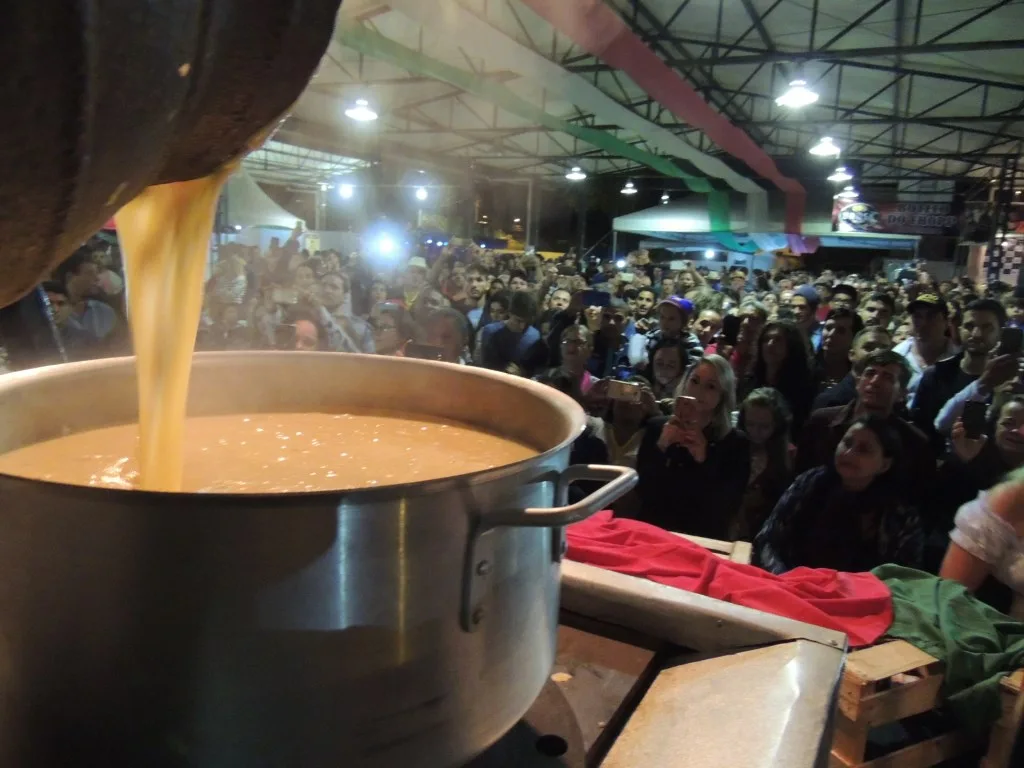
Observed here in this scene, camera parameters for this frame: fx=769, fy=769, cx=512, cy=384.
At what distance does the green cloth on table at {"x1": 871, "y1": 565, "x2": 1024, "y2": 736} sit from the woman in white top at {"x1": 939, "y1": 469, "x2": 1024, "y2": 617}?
390 mm

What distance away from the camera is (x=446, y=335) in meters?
4.14

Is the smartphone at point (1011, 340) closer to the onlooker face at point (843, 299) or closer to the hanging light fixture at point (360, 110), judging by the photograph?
the onlooker face at point (843, 299)

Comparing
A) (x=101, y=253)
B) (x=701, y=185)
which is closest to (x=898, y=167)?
(x=701, y=185)

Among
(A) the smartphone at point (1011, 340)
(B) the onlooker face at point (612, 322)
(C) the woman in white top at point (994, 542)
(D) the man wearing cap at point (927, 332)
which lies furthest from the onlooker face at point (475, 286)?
(C) the woman in white top at point (994, 542)

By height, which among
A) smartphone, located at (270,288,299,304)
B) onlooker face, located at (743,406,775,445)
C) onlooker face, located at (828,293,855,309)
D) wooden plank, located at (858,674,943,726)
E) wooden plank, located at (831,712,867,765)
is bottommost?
wooden plank, located at (831,712,867,765)

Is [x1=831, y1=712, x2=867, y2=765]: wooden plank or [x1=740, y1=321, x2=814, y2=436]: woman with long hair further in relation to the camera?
[x1=740, y1=321, x2=814, y2=436]: woman with long hair

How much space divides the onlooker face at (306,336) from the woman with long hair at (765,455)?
84.4 inches

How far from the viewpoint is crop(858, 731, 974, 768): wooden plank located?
68.9 inches

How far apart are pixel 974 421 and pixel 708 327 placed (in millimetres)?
2770

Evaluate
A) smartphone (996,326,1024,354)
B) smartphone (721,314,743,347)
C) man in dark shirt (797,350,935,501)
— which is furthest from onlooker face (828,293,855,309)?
man in dark shirt (797,350,935,501)

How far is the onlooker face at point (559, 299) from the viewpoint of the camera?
618cm

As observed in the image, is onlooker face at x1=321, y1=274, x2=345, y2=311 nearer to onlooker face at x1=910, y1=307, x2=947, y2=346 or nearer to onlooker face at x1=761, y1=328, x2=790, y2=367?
onlooker face at x1=761, y1=328, x2=790, y2=367

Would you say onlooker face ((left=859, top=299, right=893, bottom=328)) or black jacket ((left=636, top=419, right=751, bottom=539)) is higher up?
onlooker face ((left=859, top=299, right=893, bottom=328))

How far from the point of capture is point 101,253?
4.73 metres
